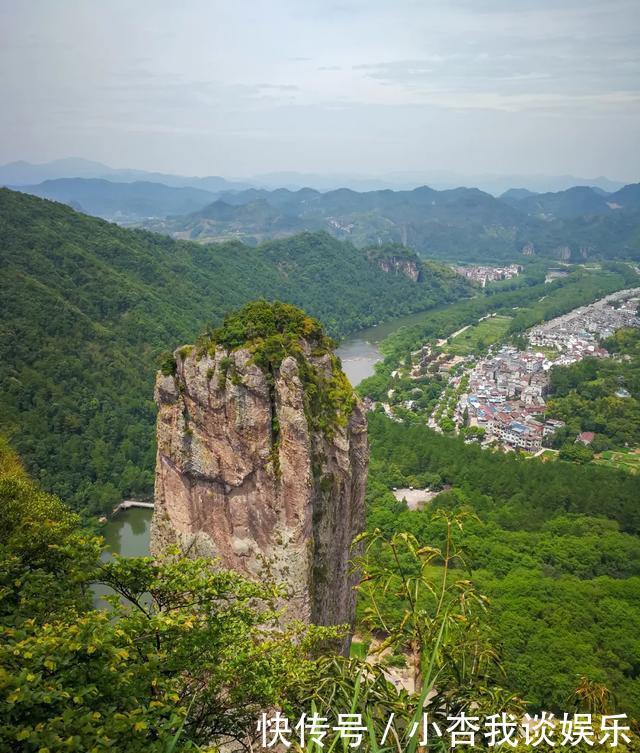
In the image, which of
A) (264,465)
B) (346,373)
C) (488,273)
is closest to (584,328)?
(346,373)

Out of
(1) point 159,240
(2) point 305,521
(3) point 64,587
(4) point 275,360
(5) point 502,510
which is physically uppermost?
(1) point 159,240

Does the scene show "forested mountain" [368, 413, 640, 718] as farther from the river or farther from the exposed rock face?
the river

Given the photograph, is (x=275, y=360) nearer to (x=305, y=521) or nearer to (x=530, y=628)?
(x=305, y=521)

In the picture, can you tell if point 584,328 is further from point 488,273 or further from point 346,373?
point 488,273

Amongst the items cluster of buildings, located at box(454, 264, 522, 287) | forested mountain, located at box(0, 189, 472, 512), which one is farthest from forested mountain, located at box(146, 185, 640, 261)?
forested mountain, located at box(0, 189, 472, 512)

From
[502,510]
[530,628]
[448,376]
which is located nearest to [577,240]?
[448,376]

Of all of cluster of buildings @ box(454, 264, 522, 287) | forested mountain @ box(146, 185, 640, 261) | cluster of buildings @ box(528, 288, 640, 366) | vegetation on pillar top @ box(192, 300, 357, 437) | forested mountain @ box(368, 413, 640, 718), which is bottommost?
forested mountain @ box(368, 413, 640, 718)
